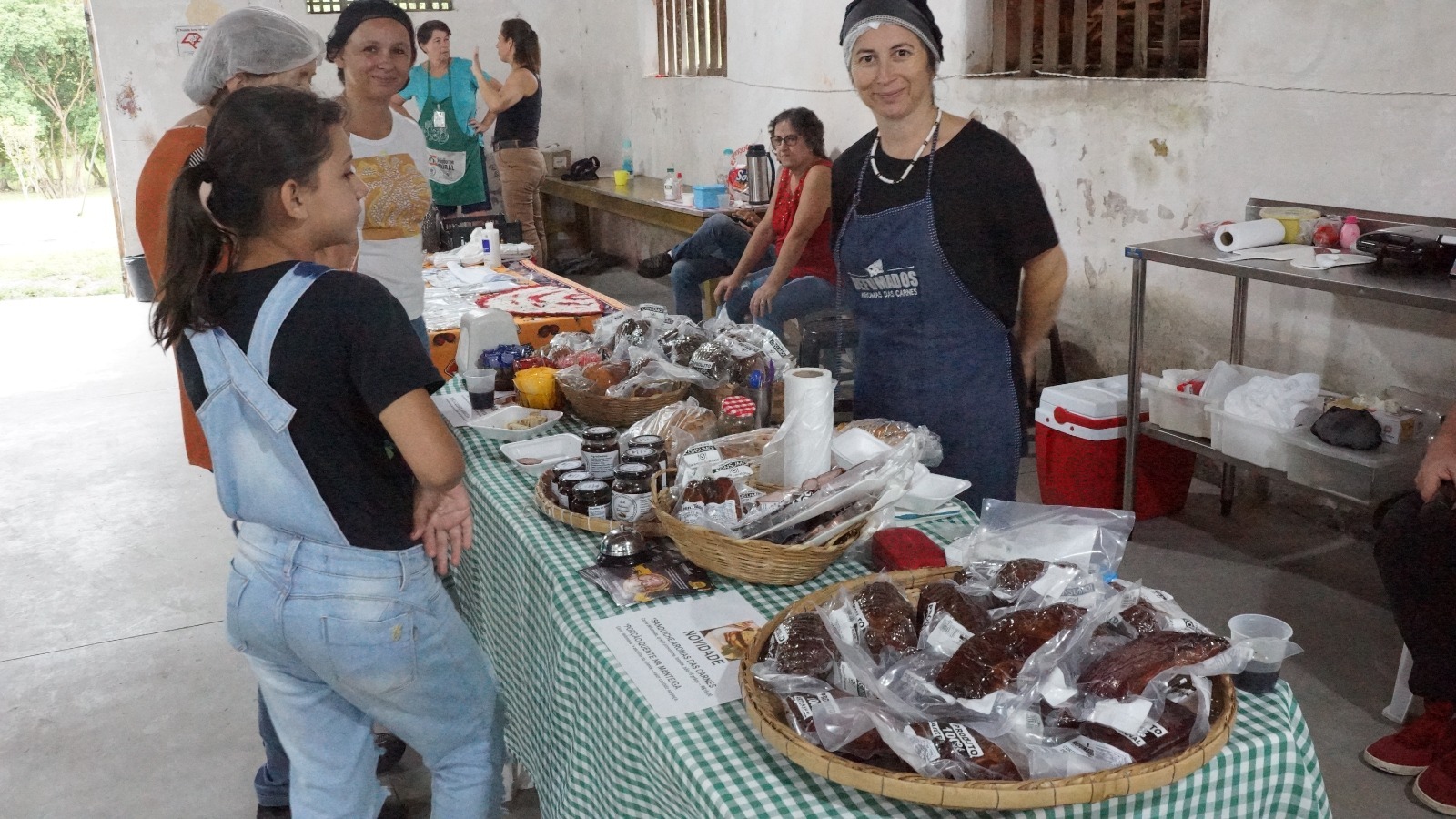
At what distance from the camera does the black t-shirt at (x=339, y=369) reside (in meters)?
1.49

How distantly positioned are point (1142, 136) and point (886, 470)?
320 cm

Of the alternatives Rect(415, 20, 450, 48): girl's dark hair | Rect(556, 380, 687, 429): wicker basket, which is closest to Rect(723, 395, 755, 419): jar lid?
Rect(556, 380, 687, 429): wicker basket

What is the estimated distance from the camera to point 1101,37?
4703 mm

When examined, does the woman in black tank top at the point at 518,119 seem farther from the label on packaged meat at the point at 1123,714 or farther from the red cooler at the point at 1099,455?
the label on packaged meat at the point at 1123,714

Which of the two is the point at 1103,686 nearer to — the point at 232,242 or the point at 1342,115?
the point at 232,242

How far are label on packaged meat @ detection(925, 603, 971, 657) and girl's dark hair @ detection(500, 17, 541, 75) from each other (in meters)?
7.15

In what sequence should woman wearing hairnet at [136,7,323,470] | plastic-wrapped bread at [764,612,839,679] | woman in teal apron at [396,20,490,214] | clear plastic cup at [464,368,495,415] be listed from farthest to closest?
1. woman in teal apron at [396,20,490,214]
2. clear plastic cup at [464,368,495,415]
3. woman wearing hairnet at [136,7,323,470]
4. plastic-wrapped bread at [764,612,839,679]

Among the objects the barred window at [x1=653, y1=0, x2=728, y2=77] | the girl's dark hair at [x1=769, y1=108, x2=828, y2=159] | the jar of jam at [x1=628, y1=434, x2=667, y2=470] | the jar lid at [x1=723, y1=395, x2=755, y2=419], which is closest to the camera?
the jar of jam at [x1=628, y1=434, x2=667, y2=470]

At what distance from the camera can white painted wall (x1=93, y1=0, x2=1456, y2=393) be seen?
3508 mm

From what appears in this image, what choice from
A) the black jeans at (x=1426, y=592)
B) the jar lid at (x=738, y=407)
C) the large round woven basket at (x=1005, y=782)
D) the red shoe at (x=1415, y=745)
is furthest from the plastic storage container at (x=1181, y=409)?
the large round woven basket at (x=1005, y=782)

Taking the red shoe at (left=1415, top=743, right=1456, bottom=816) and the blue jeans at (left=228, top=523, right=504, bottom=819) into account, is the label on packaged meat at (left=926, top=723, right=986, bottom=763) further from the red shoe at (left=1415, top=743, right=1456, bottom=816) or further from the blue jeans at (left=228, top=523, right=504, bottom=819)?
the red shoe at (left=1415, top=743, right=1456, bottom=816)

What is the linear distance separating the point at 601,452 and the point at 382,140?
143cm

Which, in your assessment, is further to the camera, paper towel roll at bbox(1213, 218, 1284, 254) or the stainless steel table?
paper towel roll at bbox(1213, 218, 1284, 254)

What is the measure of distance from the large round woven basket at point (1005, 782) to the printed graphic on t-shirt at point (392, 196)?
2.18m
